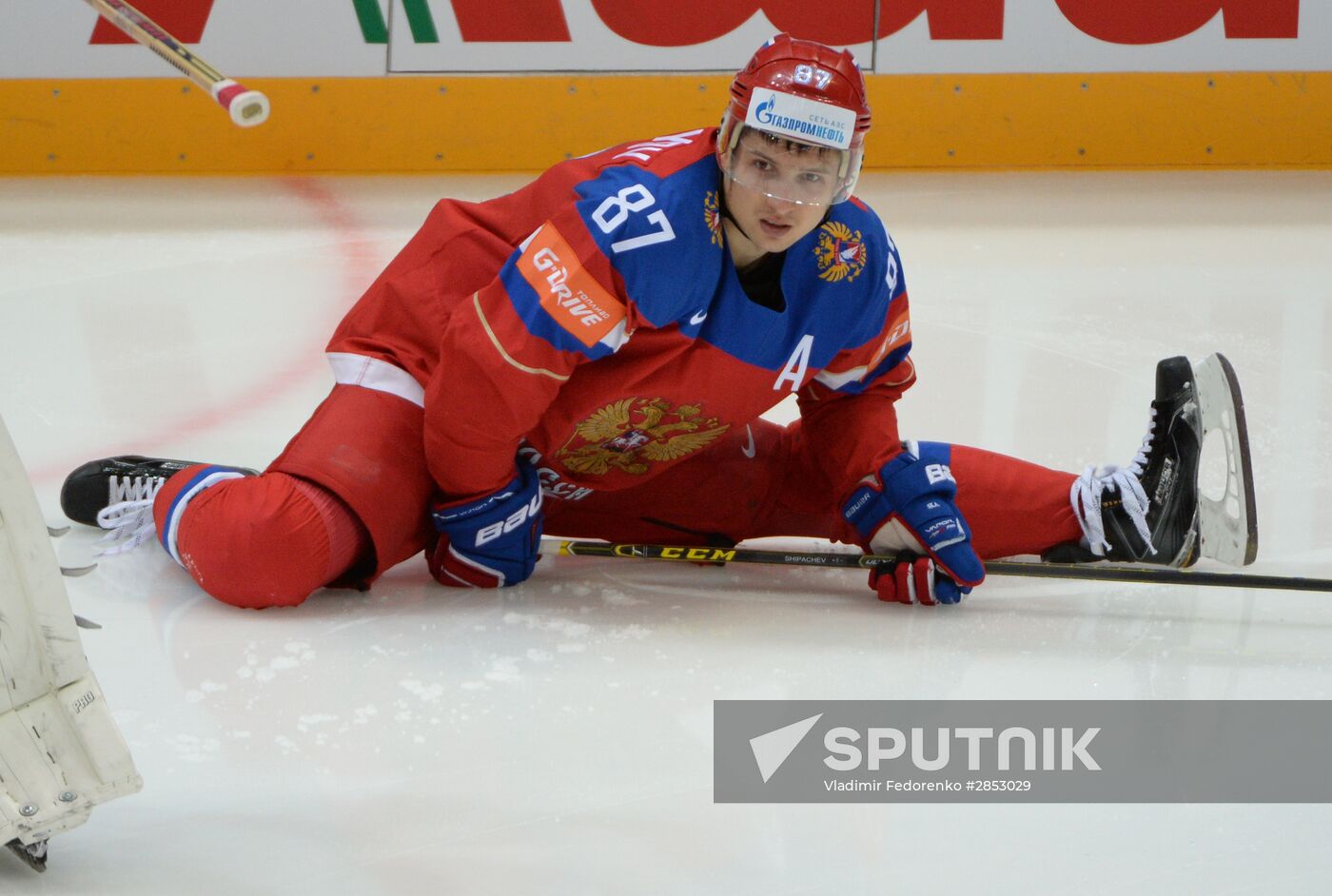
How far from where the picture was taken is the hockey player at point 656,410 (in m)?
2.02

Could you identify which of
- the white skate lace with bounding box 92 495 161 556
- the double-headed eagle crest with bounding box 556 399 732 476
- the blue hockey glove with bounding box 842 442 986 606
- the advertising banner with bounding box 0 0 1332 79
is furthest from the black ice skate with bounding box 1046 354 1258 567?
the advertising banner with bounding box 0 0 1332 79

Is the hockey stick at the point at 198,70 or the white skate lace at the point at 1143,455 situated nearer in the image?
the hockey stick at the point at 198,70

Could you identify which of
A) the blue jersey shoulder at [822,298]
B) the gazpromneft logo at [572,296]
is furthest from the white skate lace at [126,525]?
the blue jersey shoulder at [822,298]

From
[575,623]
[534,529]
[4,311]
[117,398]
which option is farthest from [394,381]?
[4,311]

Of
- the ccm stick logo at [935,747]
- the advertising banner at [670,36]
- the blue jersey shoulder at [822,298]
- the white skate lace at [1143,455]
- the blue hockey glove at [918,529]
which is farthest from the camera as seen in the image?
the advertising banner at [670,36]

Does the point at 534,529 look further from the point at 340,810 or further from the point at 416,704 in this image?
the point at 340,810

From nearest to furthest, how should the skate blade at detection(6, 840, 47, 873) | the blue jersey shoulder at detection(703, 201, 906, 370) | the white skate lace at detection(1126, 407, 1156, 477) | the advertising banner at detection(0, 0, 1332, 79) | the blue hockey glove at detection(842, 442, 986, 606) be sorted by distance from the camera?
the skate blade at detection(6, 840, 47, 873) < the blue jersey shoulder at detection(703, 201, 906, 370) < the blue hockey glove at detection(842, 442, 986, 606) < the white skate lace at detection(1126, 407, 1156, 477) < the advertising banner at detection(0, 0, 1332, 79)

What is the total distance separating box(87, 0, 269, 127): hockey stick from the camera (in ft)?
4.92

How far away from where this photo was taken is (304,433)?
224 centimetres

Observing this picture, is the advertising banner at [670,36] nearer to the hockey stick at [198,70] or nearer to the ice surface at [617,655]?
the ice surface at [617,655]

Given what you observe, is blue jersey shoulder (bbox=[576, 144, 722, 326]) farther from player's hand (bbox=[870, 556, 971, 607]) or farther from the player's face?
player's hand (bbox=[870, 556, 971, 607])

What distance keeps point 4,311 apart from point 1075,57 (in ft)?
10.5

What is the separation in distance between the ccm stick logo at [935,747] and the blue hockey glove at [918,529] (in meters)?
0.40

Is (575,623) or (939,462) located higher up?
(939,462)
